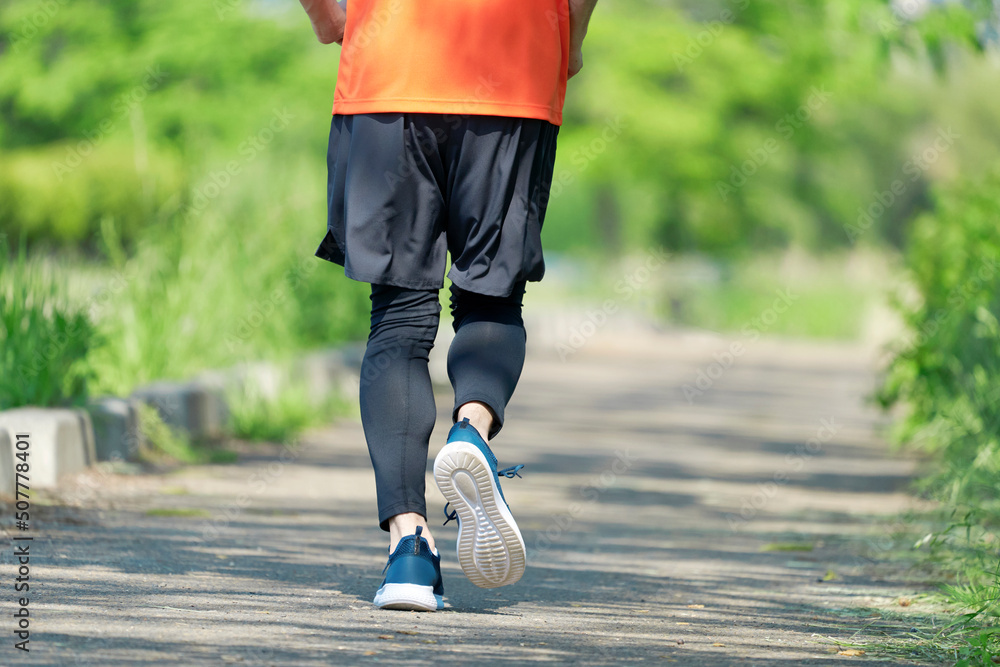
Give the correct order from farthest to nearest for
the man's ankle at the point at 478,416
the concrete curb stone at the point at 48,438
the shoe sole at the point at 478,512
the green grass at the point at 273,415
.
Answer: the green grass at the point at 273,415 → the concrete curb stone at the point at 48,438 → the man's ankle at the point at 478,416 → the shoe sole at the point at 478,512

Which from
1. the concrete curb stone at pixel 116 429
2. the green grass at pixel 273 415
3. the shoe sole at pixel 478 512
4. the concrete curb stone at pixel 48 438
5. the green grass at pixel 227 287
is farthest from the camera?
the green grass at pixel 273 415

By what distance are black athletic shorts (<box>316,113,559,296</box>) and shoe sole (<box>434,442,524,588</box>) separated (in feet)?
1.26

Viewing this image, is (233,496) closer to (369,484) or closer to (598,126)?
(369,484)

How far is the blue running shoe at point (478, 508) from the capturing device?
8.39 feet

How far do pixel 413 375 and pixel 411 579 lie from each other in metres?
0.45

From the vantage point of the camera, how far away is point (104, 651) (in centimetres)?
209

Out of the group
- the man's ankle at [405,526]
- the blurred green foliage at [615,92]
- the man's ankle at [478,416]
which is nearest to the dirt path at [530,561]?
the man's ankle at [405,526]

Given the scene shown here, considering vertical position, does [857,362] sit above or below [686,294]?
below

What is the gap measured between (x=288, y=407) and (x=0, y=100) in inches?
780

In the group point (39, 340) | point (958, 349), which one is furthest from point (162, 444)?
point (958, 349)

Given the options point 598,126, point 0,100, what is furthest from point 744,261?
point 0,100

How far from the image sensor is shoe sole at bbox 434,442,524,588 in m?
2.56

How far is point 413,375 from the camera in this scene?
280 centimetres

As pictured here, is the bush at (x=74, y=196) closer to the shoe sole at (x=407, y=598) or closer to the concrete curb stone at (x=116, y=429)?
the concrete curb stone at (x=116, y=429)
